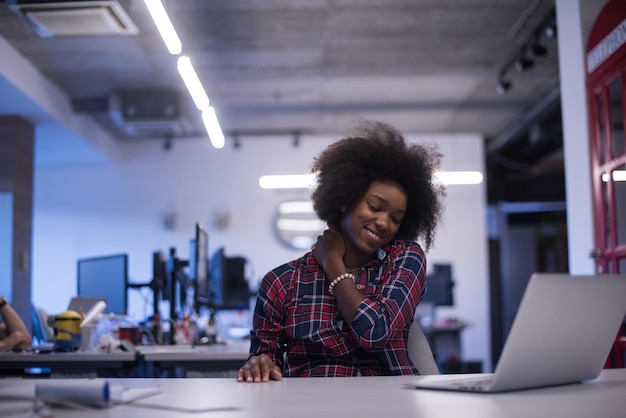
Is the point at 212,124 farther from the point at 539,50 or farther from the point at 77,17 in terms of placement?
the point at 539,50

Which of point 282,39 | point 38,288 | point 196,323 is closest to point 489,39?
point 282,39

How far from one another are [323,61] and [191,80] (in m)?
1.52

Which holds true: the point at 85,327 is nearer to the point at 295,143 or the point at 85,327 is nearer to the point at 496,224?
the point at 295,143

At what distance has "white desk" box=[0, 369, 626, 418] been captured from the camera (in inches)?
46.1

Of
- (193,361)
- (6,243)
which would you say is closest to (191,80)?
(6,243)

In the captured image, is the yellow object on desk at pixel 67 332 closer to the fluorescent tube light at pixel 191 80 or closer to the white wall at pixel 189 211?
the fluorescent tube light at pixel 191 80

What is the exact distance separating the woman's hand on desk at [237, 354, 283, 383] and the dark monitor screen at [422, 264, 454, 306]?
6540 millimetres

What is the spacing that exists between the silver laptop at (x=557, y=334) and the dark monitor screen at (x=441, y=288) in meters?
6.69

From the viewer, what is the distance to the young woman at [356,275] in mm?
2021

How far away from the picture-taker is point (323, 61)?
723 cm

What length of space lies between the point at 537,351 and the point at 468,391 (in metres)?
0.14

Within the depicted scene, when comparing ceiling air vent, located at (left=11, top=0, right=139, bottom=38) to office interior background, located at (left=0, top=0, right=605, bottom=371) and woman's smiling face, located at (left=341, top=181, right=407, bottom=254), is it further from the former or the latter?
woman's smiling face, located at (left=341, top=181, right=407, bottom=254)

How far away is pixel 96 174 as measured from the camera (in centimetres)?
1003

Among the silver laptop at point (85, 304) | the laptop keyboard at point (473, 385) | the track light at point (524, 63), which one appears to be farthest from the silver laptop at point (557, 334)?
the track light at point (524, 63)
